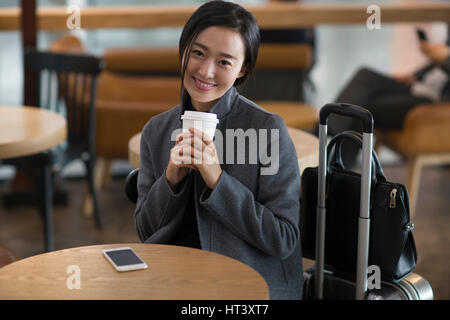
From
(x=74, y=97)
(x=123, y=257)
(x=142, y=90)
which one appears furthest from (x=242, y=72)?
(x=142, y=90)

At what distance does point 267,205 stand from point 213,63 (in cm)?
34

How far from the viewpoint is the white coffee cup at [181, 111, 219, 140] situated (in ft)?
4.75

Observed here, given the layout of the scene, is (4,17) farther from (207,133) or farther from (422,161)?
(207,133)

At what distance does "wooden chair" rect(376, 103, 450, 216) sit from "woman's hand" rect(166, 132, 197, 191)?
8.42ft

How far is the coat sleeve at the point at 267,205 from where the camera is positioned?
61.0 inches

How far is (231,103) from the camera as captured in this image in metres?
1.69

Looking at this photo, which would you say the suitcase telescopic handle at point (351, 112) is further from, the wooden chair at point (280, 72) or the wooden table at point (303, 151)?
the wooden chair at point (280, 72)

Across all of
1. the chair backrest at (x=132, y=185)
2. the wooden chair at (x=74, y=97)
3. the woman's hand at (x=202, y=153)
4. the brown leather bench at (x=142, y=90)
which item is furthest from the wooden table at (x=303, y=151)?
the brown leather bench at (x=142, y=90)

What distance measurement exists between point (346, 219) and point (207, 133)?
0.47 meters

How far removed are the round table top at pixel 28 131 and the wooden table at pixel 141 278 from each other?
45.8 inches

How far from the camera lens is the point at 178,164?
1.52 meters

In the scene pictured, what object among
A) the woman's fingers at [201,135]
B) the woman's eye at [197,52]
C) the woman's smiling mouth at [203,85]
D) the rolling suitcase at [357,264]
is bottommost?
the rolling suitcase at [357,264]

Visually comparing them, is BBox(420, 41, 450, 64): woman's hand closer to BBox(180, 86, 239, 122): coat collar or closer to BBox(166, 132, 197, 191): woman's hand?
BBox(180, 86, 239, 122): coat collar

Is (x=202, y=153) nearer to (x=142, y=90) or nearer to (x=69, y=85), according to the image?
(x=69, y=85)
